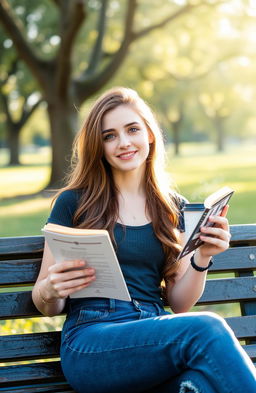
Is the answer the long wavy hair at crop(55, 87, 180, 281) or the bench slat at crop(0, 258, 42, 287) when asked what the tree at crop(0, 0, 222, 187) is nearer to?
the long wavy hair at crop(55, 87, 180, 281)

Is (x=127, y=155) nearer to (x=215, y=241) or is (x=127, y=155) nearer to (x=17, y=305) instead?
(x=215, y=241)

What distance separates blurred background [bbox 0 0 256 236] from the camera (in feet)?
45.8

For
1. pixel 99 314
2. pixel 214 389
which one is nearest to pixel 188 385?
pixel 214 389

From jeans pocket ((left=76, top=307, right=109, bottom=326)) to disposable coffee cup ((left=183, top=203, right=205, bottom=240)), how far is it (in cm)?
47

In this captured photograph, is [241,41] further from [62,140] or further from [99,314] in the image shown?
[99,314]

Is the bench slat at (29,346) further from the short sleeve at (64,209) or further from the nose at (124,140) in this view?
the nose at (124,140)

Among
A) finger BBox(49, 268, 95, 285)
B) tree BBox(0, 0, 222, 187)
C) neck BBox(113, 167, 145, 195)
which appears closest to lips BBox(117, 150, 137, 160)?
neck BBox(113, 167, 145, 195)

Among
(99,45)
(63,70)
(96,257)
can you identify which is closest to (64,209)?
(96,257)

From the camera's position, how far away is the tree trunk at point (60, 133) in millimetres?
15484

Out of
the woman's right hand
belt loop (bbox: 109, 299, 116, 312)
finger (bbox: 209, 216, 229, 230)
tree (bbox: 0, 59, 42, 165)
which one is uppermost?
finger (bbox: 209, 216, 229, 230)

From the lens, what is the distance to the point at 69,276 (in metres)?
2.59

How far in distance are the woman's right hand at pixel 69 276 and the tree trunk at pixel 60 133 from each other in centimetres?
1284

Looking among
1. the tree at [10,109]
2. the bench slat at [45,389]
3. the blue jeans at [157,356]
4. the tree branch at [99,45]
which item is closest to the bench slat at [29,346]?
the bench slat at [45,389]

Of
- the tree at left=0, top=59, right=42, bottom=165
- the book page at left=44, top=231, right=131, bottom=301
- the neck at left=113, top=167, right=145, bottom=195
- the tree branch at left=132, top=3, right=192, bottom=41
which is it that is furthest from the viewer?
the tree at left=0, top=59, right=42, bottom=165
